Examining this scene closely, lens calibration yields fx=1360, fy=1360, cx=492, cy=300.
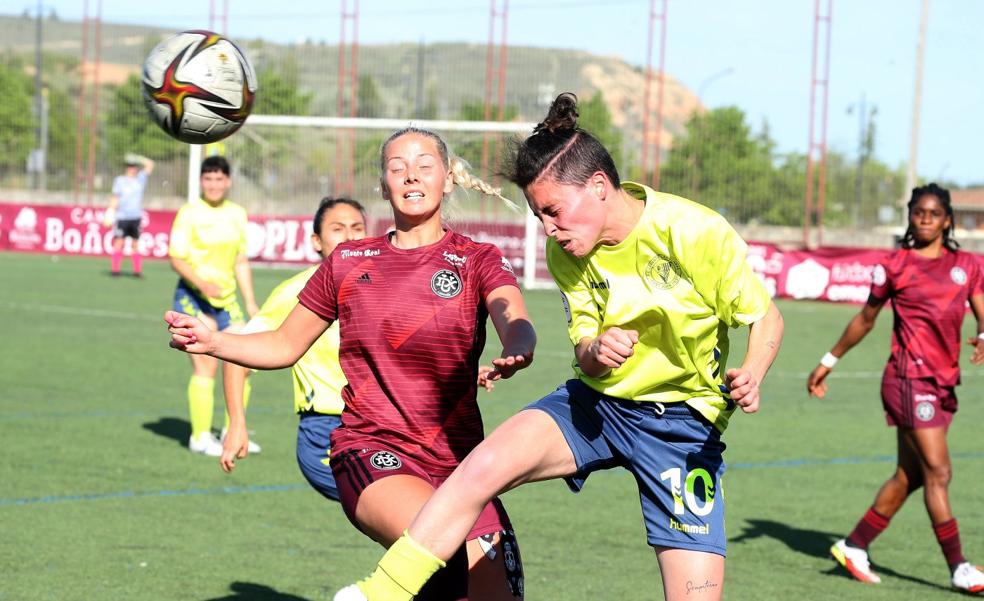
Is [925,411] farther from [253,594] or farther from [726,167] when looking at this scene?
[726,167]

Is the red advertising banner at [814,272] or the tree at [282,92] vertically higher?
the tree at [282,92]

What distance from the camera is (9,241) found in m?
34.2

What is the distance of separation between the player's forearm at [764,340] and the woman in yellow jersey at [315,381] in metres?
2.13

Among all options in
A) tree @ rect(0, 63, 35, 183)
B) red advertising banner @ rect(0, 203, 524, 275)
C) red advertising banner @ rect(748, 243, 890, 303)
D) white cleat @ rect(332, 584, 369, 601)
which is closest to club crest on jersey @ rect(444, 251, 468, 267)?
white cleat @ rect(332, 584, 369, 601)

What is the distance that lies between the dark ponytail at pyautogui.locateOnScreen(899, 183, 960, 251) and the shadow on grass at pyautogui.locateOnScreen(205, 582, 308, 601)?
149 inches

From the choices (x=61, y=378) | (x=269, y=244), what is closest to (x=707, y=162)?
(x=269, y=244)

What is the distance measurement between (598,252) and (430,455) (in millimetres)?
878

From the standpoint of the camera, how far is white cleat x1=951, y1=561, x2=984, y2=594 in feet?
22.4

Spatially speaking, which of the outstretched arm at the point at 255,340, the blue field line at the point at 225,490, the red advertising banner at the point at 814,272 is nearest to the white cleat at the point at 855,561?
the blue field line at the point at 225,490

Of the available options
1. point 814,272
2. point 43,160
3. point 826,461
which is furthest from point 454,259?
point 43,160

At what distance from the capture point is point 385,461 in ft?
14.6

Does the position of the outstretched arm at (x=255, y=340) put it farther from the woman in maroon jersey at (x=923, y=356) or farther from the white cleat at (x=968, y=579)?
the white cleat at (x=968, y=579)

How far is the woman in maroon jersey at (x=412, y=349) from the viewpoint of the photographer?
4473 millimetres

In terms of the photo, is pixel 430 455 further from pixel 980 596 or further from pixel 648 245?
pixel 980 596
